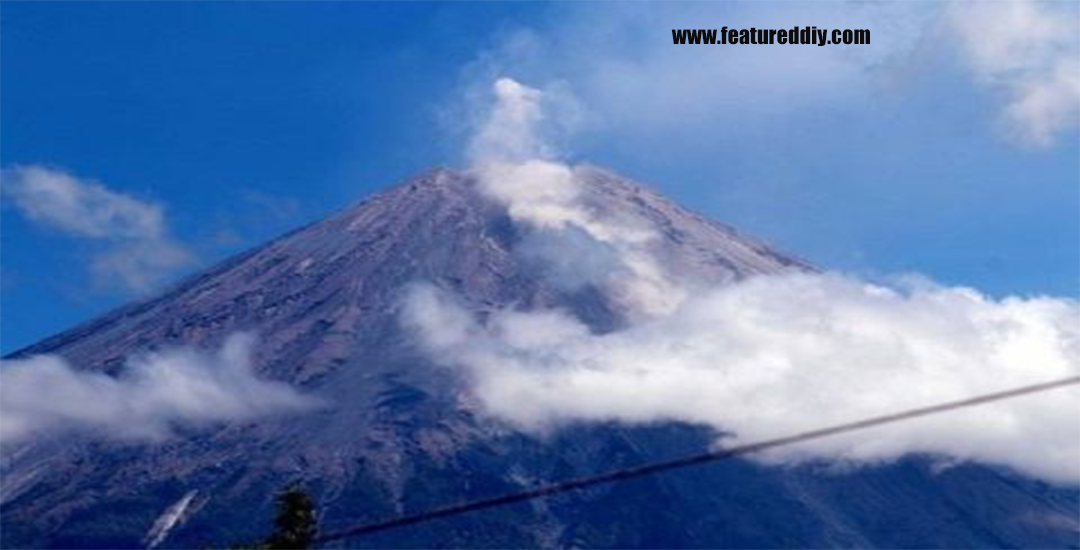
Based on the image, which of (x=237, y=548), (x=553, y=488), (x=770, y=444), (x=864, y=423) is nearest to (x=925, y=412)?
(x=864, y=423)

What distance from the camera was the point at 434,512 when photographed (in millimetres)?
9977

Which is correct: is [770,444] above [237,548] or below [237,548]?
below

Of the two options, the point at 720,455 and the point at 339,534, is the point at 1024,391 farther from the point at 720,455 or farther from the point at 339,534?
the point at 339,534

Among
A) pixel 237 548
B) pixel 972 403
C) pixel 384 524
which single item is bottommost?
pixel 384 524

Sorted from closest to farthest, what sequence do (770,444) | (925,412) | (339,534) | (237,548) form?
(925,412)
(770,444)
(339,534)
(237,548)

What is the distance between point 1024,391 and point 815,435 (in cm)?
129

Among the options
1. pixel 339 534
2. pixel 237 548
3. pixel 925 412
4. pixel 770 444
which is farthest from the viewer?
pixel 237 548

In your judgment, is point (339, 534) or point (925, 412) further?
point (339, 534)

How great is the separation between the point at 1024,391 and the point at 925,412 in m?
0.84

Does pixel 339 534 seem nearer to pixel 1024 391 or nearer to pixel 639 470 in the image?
pixel 639 470

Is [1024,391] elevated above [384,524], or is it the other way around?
[1024,391]

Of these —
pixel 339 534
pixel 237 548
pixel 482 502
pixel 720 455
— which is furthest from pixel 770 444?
pixel 237 548

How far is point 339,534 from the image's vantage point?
11867 mm

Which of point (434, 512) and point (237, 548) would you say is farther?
point (237, 548)
